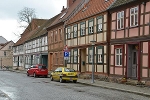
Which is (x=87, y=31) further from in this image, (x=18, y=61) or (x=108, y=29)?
(x=18, y=61)

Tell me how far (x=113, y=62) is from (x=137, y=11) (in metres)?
5.13

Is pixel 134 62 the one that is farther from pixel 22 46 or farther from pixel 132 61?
pixel 22 46

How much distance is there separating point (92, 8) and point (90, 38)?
370 cm

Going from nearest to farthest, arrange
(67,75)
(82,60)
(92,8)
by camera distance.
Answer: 1. (67,75)
2. (92,8)
3. (82,60)

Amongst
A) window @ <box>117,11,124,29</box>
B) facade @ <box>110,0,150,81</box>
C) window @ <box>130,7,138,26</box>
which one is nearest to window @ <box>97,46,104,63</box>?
facade @ <box>110,0,150,81</box>

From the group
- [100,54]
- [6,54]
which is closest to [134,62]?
[100,54]

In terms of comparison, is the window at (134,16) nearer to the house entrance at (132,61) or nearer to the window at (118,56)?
the house entrance at (132,61)

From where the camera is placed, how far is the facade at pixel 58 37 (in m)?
37.8

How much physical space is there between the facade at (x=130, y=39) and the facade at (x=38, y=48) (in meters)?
23.6

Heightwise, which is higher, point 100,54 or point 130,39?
point 130,39

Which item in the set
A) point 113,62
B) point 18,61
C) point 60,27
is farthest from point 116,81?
point 18,61

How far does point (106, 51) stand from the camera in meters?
26.1

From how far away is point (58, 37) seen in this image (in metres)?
40.3

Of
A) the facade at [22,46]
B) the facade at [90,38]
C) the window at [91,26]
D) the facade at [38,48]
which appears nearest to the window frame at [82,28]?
the facade at [90,38]
